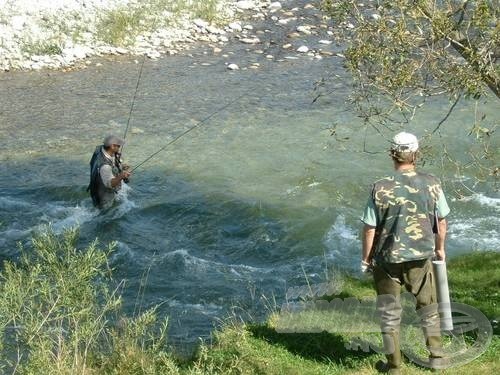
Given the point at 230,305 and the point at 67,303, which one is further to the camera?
the point at 230,305

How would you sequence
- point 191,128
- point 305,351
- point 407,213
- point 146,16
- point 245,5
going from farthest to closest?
point 245,5, point 146,16, point 191,128, point 305,351, point 407,213

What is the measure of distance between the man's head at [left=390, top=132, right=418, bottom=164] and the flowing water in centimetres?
378

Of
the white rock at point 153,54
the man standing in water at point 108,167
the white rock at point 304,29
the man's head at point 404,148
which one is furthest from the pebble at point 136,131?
the man's head at point 404,148

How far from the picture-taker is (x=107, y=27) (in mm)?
24734

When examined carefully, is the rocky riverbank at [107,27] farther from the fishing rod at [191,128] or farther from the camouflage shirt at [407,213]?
the camouflage shirt at [407,213]

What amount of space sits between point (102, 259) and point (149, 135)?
11.4 m

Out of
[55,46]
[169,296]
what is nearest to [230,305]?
[169,296]

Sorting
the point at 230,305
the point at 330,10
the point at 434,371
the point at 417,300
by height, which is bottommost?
the point at 230,305

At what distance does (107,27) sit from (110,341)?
55.4 ft

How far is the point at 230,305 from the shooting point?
36.7ft

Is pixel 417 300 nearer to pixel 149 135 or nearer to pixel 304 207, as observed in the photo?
pixel 304 207

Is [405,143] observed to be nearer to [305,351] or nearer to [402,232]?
[402,232]

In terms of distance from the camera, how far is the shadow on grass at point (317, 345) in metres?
7.92

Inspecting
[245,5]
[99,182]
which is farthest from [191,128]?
[245,5]
